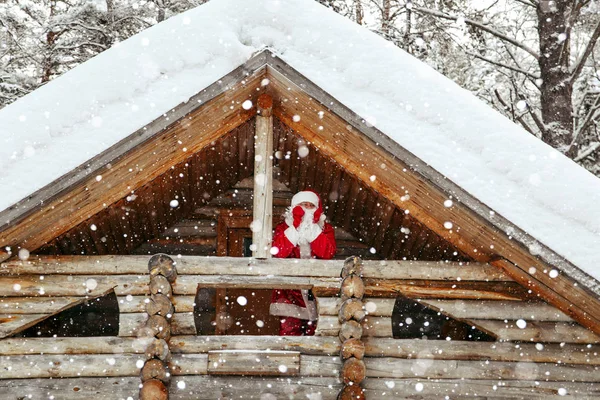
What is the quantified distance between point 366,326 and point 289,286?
30.8 inches

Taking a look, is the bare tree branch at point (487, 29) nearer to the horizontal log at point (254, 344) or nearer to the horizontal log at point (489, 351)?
the horizontal log at point (489, 351)

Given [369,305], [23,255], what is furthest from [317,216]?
[23,255]

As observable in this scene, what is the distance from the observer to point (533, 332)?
4934 millimetres

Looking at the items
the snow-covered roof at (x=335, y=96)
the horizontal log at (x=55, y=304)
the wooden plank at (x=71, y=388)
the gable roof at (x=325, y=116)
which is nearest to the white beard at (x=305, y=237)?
the gable roof at (x=325, y=116)

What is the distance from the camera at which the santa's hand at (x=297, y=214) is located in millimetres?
Result: 5770

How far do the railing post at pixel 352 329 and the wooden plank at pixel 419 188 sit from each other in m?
0.79

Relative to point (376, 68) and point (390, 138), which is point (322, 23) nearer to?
point (376, 68)

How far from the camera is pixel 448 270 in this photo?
16.4ft

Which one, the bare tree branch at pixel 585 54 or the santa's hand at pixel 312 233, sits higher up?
the bare tree branch at pixel 585 54

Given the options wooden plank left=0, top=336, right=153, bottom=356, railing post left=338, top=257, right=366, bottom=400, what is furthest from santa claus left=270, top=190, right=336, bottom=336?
wooden plank left=0, top=336, right=153, bottom=356

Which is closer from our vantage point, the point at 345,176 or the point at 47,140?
the point at 47,140

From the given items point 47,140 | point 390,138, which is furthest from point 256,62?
point 47,140

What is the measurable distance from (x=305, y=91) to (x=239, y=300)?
3507 mm

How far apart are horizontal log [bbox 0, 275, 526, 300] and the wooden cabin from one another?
0.01 m
